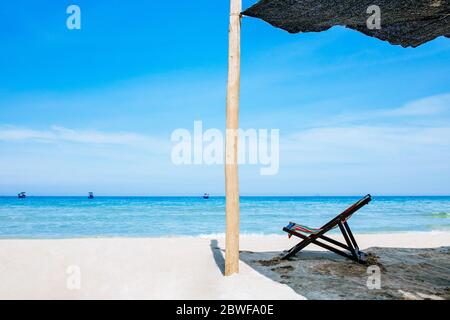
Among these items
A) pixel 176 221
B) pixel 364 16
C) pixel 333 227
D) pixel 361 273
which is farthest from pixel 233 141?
pixel 176 221

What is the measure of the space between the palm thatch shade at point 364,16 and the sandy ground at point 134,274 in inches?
115

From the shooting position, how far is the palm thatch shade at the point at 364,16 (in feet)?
11.4

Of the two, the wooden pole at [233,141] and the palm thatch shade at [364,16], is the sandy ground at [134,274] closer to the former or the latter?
the wooden pole at [233,141]

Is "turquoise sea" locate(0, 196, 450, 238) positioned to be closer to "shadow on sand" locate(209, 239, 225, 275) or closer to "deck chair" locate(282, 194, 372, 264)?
"shadow on sand" locate(209, 239, 225, 275)

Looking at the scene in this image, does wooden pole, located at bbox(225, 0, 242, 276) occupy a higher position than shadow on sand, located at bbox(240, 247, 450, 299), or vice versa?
wooden pole, located at bbox(225, 0, 242, 276)

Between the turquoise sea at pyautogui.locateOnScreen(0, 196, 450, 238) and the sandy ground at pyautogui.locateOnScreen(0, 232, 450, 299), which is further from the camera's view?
the turquoise sea at pyautogui.locateOnScreen(0, 196, 450, 238)

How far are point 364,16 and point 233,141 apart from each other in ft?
6.48

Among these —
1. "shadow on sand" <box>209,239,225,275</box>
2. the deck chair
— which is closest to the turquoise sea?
"shadow on sand" <box>209,239,225,275</box>

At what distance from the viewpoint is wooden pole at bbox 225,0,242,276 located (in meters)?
4.03

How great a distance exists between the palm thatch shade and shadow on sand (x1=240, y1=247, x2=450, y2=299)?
2844 mm

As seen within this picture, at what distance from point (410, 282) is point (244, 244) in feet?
11.6

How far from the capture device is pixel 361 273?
4254 millimetres

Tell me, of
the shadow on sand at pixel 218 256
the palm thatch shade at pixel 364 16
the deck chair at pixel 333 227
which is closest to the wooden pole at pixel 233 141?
the palm thatch shade at pixel 364 16
